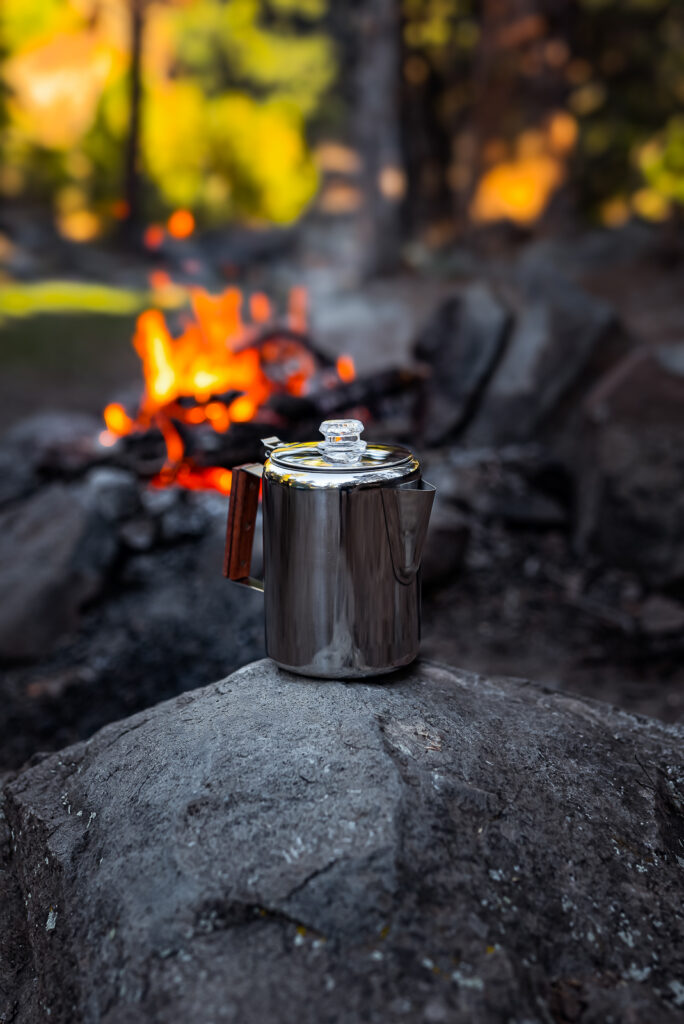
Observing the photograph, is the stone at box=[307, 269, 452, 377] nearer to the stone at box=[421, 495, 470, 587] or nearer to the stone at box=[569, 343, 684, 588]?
the stone at box=[569, 343, 684, 588]


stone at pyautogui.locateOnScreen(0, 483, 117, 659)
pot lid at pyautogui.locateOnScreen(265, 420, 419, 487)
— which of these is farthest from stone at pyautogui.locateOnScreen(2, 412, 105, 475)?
pot lid at pyautogui.locateOnScreen(265, 420, 419, 487)

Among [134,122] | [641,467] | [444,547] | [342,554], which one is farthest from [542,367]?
[134,122]

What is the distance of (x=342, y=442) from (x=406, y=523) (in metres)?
0.20

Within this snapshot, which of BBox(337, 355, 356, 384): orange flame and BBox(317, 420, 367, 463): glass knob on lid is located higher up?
BBox(337, 355, 356, 384): orange flame

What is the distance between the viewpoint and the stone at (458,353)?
5586 mm

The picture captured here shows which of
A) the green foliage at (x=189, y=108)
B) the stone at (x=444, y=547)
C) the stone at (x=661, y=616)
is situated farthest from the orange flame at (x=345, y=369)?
the green foliage at (x=189, y=108)

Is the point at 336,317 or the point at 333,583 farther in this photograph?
the point at 336,317

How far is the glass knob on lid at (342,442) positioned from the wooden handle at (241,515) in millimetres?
169

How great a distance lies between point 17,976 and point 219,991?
48 centimetres

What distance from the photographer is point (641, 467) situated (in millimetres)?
4250

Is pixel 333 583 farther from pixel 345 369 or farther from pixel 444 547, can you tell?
pixel 345 369

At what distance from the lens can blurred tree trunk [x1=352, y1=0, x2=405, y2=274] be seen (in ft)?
36.2

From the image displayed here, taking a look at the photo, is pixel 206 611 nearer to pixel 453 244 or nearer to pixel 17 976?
pixel 17 976

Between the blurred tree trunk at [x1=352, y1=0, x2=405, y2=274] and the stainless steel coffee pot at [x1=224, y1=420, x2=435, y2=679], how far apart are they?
10.9 metres
